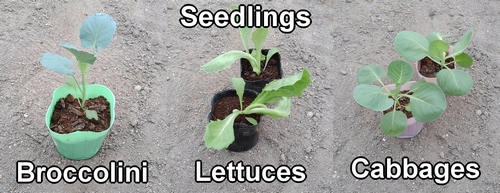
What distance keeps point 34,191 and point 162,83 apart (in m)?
0.82

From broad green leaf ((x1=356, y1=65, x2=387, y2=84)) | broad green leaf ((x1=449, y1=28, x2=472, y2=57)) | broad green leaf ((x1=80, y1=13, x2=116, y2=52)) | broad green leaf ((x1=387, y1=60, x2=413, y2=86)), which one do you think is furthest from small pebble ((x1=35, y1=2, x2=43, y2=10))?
broad green leaf ((x1=449, y1=28, x2=472, y2=57))

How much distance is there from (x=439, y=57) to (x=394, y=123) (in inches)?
17.8

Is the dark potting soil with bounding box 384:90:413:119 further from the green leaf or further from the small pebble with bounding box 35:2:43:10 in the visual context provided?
the small pebble with bounding box 35:2:43:10

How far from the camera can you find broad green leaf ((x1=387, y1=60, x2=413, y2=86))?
2609 mm

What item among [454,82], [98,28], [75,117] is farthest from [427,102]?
[75,117]

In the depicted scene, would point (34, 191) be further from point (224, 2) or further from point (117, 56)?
point (224, 2)

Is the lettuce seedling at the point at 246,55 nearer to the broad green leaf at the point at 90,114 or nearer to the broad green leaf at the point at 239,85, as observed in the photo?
the broad green leaf at the point at 239,85

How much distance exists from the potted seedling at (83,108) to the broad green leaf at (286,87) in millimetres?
674

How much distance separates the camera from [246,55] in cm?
272

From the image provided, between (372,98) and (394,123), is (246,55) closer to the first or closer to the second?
(372,98)

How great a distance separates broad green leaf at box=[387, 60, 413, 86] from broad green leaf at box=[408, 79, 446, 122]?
78 mm

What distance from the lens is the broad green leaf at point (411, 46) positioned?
2.63 metres

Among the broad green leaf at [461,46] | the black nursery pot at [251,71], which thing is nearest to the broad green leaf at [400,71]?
the broad green leaf at [461,46]

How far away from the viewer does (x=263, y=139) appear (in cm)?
279
